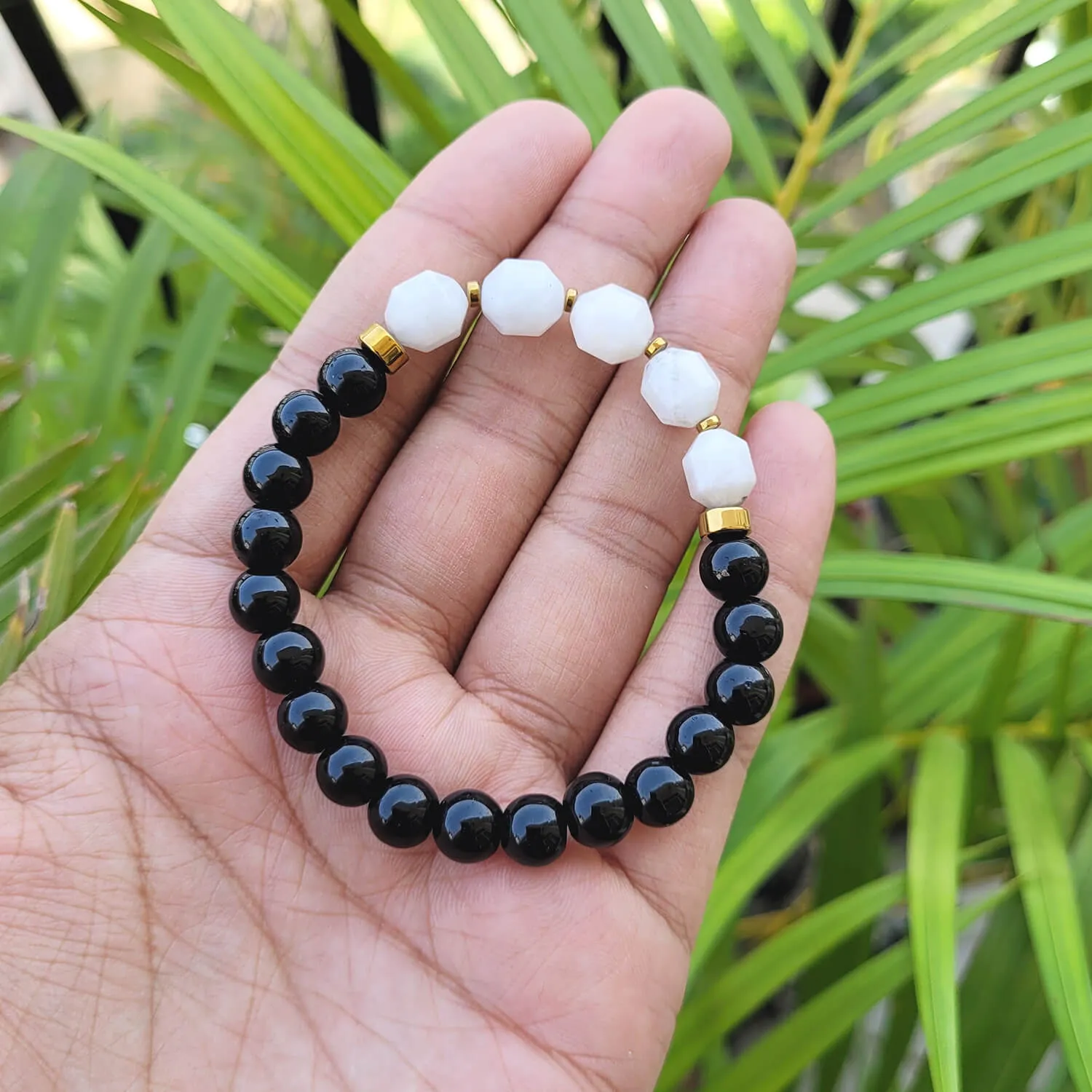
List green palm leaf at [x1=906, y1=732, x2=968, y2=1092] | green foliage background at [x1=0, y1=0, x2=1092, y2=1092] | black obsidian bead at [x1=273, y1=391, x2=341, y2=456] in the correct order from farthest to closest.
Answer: black obsidian bead at [x1=273, y1=391, x2=341, y2=456] < green foliage background at [x1=0, y1=0, x2=1092, y2=1092] < green palm leaf at [x1=906, y1=732, x2=968, y2=1092]

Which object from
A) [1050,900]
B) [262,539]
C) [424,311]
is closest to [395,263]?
[424,311]

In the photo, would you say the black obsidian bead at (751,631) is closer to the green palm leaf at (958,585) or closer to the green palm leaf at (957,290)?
the green palm leaf at (958,585)

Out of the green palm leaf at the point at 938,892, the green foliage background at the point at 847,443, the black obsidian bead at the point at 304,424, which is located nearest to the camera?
the green palm leaf at the point at 938,892

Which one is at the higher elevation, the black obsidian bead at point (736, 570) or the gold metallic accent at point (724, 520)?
the gold metallic accent at point (724, 520)

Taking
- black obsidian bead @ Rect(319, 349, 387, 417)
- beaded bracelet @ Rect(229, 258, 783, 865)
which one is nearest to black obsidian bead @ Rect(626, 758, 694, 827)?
beaded bracelet @ Rect(229, 258, 783, 865)

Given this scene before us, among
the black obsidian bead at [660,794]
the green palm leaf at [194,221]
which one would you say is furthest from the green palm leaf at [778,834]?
the green palm leaf at [194,221]

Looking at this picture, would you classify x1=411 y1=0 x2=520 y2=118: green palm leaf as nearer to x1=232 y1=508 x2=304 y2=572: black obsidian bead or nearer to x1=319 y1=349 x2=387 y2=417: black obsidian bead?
x1=319 y1=349 x2=387 y2=417: black obsidian bead
